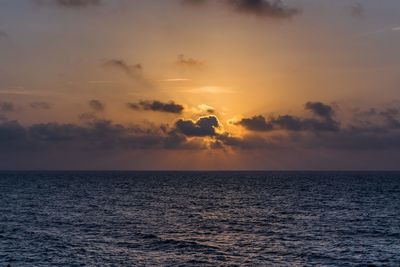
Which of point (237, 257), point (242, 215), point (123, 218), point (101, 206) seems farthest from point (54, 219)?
point (237, 257)

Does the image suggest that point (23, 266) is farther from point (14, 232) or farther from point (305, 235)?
point (305, 235)

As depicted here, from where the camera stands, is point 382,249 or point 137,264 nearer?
point 137,264

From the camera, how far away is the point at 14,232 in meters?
73.4

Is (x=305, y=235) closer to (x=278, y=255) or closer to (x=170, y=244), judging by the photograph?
(x=278, y=255)

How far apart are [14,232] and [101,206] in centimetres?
4544

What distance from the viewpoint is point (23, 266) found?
52.5 m

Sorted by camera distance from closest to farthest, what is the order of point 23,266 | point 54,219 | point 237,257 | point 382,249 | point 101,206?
point 23,266, point 237,257, point 382,249, point 54,219, point 101,206

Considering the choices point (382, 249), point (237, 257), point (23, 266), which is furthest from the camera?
point (382, 249)

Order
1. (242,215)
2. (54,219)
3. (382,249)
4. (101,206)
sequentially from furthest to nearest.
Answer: (101,206), (242,215), (54,219), (382,249)

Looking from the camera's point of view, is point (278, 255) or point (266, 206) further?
point (266, 206)

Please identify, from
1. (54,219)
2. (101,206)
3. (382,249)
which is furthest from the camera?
(101,206)

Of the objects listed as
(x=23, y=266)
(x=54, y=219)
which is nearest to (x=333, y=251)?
(x=23, y=266)

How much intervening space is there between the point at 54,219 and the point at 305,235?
4581 centimetres

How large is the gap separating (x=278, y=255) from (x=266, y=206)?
63.5 meters
